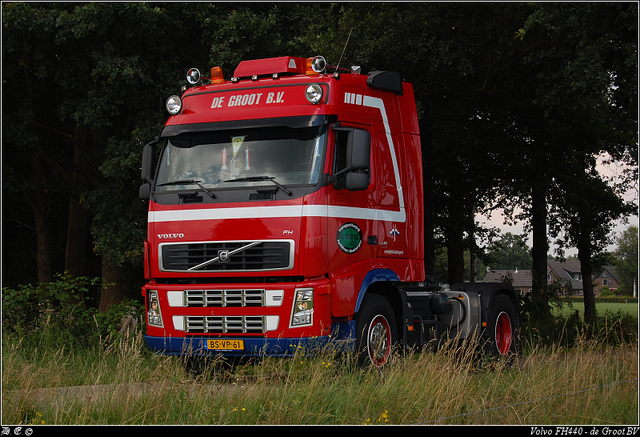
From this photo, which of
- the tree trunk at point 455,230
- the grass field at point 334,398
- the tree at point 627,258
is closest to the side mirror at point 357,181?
the grass field at point 334,398

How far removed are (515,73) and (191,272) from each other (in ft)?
34.0

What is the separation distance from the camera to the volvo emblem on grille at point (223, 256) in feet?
28.7

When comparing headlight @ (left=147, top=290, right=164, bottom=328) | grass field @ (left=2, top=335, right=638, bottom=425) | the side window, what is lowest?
grass field @ (left=2, top=335, right=638, bottom=425)

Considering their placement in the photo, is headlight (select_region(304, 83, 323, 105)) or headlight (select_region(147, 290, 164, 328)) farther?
headlight (select_region(147, 290, 164, 328))

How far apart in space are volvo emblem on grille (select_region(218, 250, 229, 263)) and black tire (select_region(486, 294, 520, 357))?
456 cm

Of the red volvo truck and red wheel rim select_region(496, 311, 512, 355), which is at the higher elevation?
the red volvo truck

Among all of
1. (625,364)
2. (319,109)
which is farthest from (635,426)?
(319,109)

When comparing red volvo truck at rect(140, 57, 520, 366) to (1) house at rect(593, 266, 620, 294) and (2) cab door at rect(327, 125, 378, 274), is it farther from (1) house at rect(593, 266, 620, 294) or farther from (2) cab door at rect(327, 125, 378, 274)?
(1) house at rect(593, 266, 620, 294)

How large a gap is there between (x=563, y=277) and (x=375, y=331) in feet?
51.2

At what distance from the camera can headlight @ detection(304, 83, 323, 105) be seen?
9016 millimetres

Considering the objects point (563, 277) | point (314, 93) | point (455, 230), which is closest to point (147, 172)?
point (314, 93)

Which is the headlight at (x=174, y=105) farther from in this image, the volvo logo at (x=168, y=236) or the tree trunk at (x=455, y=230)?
the tree trunk at (x=455, y=230)

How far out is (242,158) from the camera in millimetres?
9031

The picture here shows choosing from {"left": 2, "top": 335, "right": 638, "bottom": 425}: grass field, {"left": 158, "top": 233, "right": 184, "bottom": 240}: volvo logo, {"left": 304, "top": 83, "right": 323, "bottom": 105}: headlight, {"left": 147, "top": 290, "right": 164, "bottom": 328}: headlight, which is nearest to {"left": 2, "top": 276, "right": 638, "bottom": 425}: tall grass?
{"left": 2, "top": 335, "right": 638, "bottom": 425}: grass field
